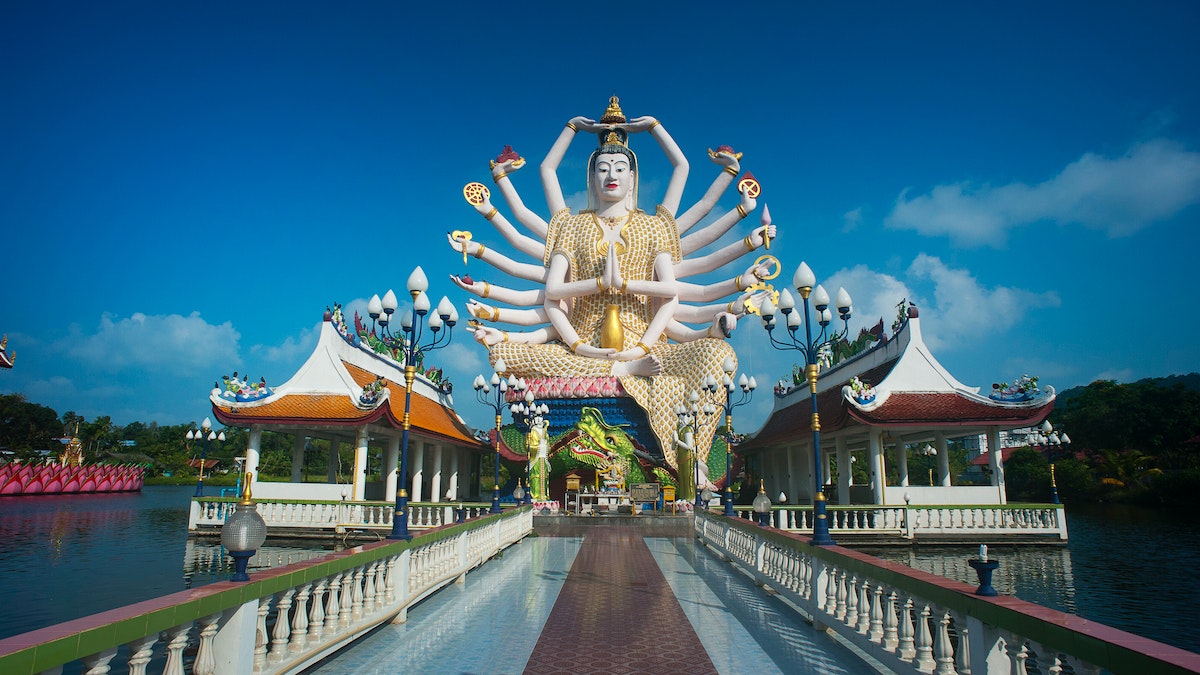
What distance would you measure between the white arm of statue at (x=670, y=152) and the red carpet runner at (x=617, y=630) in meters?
20.0

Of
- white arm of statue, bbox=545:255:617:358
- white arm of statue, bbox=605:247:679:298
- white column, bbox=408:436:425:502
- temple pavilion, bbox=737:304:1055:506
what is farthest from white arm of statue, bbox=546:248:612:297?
temple pavilion, bbox=737:304:1055:506

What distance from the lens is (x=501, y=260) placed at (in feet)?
89.2

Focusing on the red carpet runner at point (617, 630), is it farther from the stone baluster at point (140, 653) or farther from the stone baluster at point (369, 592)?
the stone baluster at point (140, 653)

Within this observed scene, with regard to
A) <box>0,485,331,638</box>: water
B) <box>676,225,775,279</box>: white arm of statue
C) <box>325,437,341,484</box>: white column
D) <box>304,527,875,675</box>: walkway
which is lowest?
<box>0,485,331,638</box>: water

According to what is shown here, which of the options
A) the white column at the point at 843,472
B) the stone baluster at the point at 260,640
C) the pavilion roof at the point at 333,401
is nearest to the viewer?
the stone baluster at the point at 260,640

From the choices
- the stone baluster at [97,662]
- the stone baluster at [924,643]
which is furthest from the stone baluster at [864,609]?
the stone baluster at [97,662]

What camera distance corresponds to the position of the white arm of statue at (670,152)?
2738 centimetres

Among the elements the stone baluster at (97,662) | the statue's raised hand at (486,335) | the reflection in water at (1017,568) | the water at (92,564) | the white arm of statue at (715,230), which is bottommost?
the water at (92,564)

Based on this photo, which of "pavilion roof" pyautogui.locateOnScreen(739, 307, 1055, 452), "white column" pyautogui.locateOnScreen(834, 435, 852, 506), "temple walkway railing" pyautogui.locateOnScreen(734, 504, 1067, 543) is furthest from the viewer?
"white column" pyautogui.locateOnScreen(834, 435, 852, 506)

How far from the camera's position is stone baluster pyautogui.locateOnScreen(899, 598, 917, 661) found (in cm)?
464

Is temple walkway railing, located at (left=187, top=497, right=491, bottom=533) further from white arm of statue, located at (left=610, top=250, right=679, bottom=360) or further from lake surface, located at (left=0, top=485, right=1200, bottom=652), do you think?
white arm of statue, located at (left=610, top=250, right=679, bottom=360)

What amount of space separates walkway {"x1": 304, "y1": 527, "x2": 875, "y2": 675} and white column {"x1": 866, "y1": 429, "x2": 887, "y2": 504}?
8.08 metres

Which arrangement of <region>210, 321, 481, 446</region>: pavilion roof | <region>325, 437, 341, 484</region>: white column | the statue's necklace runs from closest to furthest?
<region>210, 321, 481, 446</region>: pavilion roof < <region>325, 437, 341, 484</region>: white column < the statue's necklace

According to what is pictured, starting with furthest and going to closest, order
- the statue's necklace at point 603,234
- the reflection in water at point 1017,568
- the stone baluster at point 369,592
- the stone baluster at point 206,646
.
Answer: the statue's necklace at point 603,234 → the reflection in water at point 1017,568 → the stone baluster at point 369,592 → the stone baluster at point 206,646
